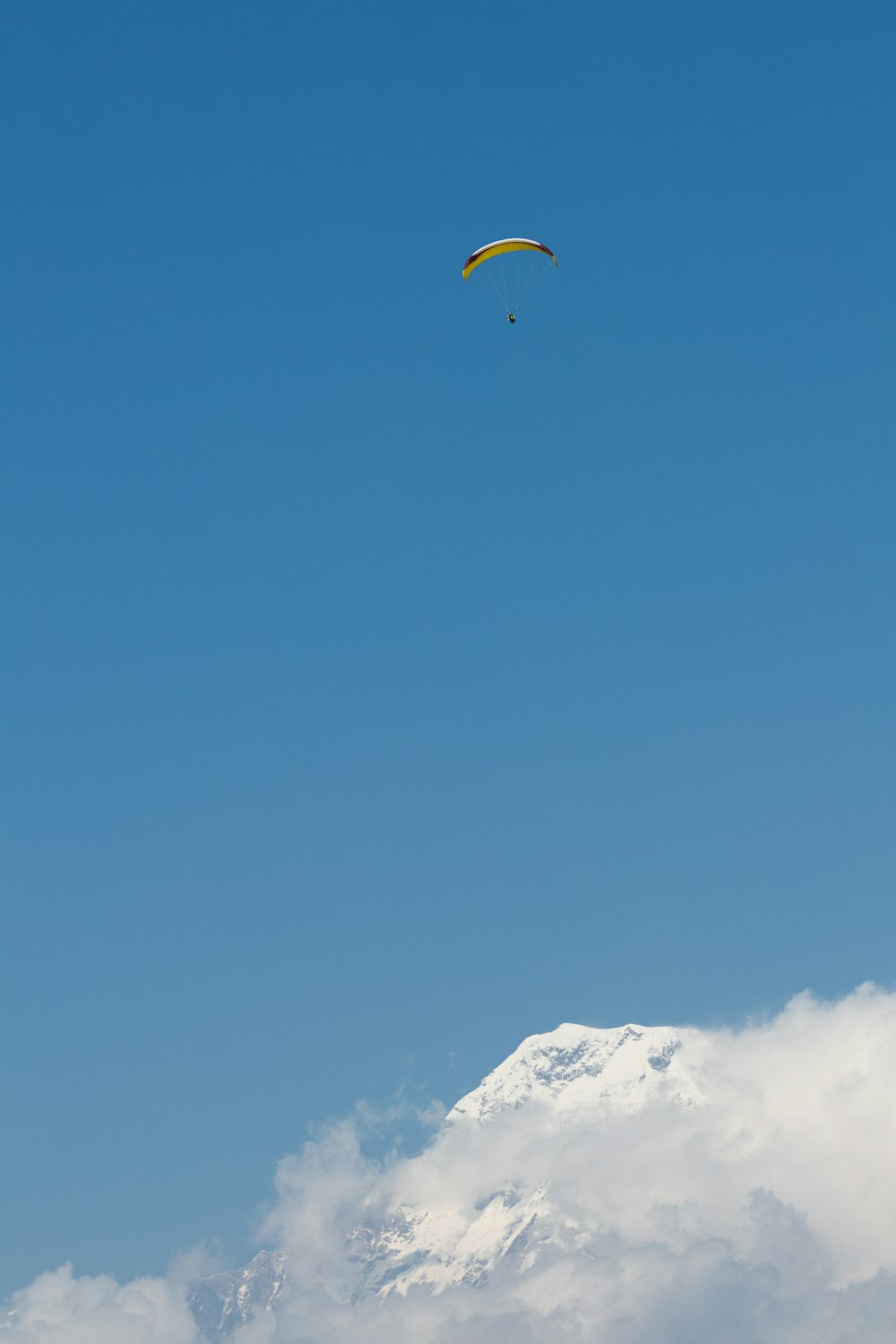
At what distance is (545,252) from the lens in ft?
483

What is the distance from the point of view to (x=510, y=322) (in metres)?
151

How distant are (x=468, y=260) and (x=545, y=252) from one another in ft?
25.6

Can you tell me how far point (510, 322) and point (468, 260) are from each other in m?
6.68

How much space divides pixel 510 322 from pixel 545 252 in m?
7.33

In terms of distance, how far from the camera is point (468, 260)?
151 metres
